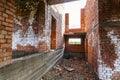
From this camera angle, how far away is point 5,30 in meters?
2.21

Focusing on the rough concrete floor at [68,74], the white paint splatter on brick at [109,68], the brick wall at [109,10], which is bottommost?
the rough concrete floor at [68,74]

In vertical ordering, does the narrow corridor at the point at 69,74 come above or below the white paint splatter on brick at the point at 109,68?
below

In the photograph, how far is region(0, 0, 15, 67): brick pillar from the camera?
209 centimetres

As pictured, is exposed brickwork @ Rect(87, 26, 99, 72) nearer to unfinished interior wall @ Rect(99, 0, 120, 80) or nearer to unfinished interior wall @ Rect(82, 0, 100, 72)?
unfinished interior wall @ Rect(82, 0, 100, 72)

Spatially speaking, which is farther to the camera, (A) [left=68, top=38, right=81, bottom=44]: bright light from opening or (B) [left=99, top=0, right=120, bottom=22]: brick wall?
(A) [left=68, top=38, right=81, bottom=44]: bright light from opening

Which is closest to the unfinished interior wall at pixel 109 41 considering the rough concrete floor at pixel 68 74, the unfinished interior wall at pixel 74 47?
the rough concrete floor at pixel 68 74

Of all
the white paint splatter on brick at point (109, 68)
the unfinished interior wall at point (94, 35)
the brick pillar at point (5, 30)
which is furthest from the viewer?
the unfinished interior wall at point (94, 35)

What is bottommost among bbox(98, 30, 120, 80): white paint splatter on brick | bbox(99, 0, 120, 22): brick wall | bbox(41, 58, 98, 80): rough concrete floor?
bbox(41, 58, 98, 80): rough concrete floor

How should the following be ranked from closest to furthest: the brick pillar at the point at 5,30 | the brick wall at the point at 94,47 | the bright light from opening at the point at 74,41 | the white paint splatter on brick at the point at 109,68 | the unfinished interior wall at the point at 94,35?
the brick pillar at the point at 5,30 < the white paint splatter on brick at the point at 109,68 < the brick wall at the point at 94,47 < the unfinished interior wall at the point at 94,35 < the bright light from opening at the point at 74,41

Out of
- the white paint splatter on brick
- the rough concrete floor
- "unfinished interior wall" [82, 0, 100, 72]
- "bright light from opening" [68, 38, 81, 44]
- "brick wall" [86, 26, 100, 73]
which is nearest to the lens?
the white paint splatter on brick

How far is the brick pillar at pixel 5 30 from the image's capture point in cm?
209

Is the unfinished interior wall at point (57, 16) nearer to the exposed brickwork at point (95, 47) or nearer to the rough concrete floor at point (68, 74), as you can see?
the rough concrete floor at point (68, 74)

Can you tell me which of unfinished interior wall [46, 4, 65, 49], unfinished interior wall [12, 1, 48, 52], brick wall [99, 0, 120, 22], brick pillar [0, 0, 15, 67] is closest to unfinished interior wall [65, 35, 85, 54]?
unfinished interior wall [46, 4, 65, 49]

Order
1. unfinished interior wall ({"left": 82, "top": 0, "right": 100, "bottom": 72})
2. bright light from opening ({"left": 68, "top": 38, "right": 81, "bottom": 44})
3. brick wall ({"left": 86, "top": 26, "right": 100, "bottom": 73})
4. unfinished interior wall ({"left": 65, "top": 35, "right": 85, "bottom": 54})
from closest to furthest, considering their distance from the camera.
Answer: brick wall ({"left": 86, "top": 26, "right": 100, "bottom": 73}), unfinished interior wall ({"left": 82, "top": 0, "right": 100, "bottom": 72}), unfinished interior wall ({"left": 65, "top": 35, "right": 85, "bottom": 54}), bright light from opening ({"left": 68, "top": 38, "right": 81, "bottom": 44})
